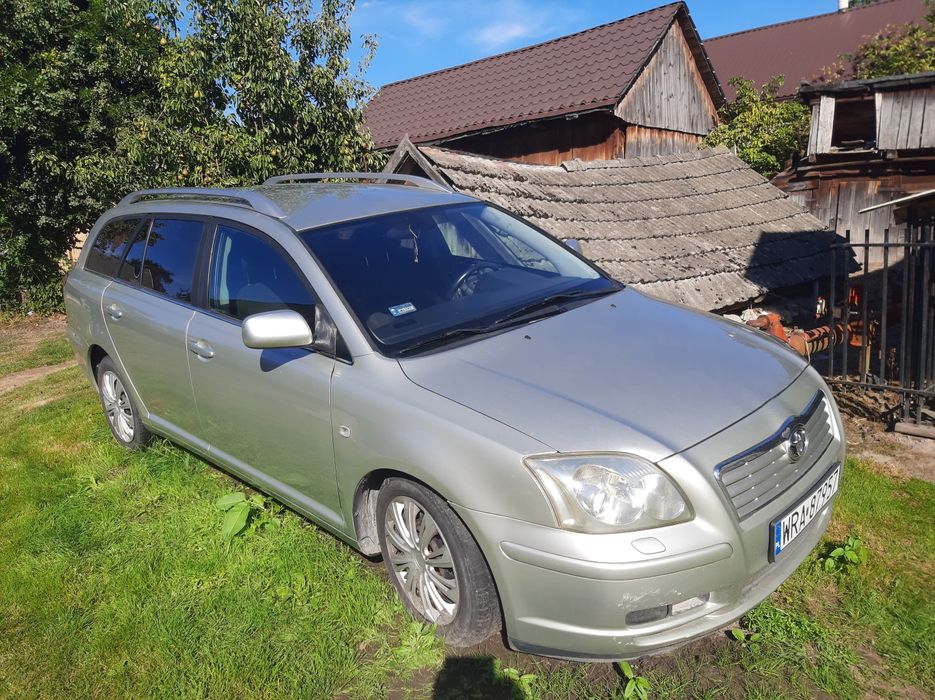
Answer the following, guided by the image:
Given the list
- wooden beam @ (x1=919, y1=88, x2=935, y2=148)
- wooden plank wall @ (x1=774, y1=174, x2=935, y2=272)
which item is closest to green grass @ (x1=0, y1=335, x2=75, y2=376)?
wooden plank wall @ (x1=774, y1=174, x2=935, y2=272)

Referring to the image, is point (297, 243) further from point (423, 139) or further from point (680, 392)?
point (423, 139)

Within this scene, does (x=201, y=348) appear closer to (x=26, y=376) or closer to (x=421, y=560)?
(x=421, y=560)

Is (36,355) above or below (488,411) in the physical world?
below

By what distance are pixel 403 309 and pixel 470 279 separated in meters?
0.53

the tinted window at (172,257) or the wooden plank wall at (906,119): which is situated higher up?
the wooden plank wall at (906,119)

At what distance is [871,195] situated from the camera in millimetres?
16094

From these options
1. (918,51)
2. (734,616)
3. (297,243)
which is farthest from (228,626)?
(918,51)

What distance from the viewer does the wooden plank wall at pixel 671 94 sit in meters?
15.2

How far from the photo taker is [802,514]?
108 inches

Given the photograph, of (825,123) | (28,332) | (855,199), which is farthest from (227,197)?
(855,199)

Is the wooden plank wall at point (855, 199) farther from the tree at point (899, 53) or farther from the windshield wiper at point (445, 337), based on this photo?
the windshield wiper at point (445, 337)

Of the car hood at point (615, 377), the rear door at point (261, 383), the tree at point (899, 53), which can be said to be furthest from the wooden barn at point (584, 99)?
the car hood at point (615, 377)

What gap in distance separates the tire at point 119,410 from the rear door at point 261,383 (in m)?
1.28

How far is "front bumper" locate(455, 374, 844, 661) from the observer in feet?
7.76
